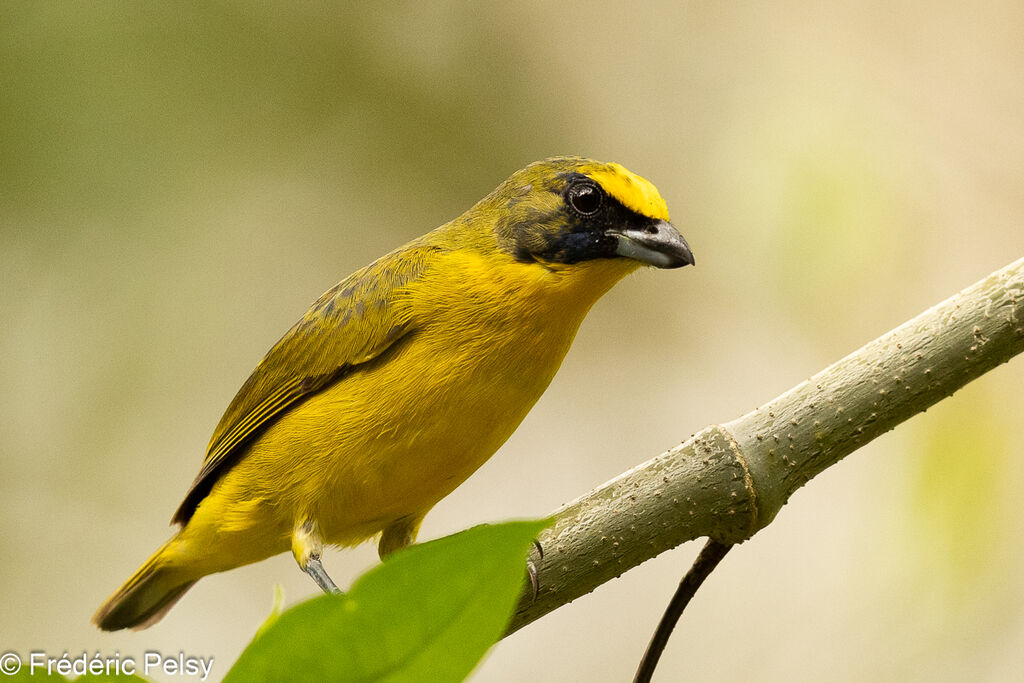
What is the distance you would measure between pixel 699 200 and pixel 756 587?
2.35m

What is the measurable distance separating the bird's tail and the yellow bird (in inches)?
14.0

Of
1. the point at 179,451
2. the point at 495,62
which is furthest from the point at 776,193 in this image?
the point at 179,451

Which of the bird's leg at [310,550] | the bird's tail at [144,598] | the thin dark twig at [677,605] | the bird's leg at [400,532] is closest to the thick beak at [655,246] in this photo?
the thin dark twig at [677,605]

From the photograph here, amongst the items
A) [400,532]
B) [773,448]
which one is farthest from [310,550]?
[773,448]

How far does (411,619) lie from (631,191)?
2202 mm

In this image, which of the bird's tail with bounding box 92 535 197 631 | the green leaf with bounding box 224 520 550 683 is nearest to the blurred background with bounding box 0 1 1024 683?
the bird's tail with bounding box 92 535 197 631

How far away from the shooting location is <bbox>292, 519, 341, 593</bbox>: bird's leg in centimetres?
298

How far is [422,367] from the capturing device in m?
2.87

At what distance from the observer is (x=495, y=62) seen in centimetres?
669

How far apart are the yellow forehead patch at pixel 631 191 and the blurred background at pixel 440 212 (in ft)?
8.70

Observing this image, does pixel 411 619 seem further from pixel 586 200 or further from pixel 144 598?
pixel 144 598

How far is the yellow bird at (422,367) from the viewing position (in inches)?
111

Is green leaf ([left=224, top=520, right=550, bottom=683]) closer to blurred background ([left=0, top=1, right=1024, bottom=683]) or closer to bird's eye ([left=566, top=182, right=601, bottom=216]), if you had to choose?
bird's eye ([left=566, top=182, right=601, bottom=216])

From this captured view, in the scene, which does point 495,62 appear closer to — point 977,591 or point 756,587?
point 756,587
